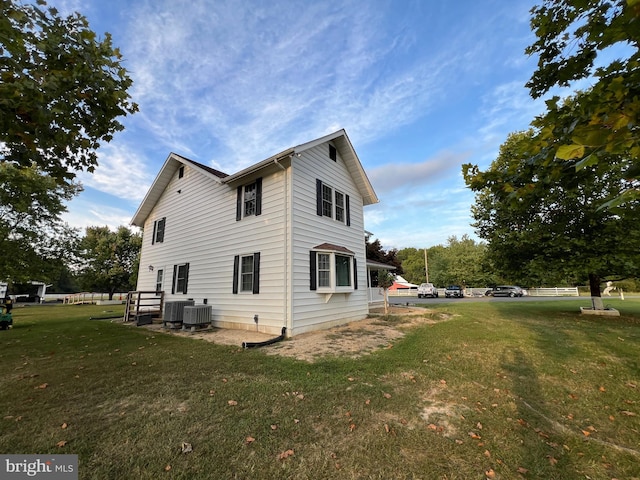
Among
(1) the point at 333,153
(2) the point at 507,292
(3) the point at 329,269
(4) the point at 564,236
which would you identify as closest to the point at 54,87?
(3) the point at 329,269

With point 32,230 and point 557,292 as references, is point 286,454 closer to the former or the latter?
point 32,230

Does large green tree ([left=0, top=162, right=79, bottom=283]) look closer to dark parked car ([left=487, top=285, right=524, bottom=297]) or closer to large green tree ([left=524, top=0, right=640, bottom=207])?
large green tree ([left=524, top=0, right=640, bottom=207])

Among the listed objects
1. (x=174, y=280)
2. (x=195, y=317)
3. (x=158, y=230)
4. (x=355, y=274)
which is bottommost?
(x=195, y=317)

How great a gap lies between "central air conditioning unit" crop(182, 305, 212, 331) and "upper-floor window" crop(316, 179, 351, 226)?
579 centimetres

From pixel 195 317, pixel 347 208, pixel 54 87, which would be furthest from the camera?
pixel 347 208

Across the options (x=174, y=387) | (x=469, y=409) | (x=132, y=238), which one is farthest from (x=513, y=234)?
(x=132, y=238)

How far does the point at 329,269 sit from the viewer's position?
32.5 ft

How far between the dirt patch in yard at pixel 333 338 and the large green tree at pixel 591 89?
217 inches

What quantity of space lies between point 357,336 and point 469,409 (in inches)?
193

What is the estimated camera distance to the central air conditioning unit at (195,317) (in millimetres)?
9642

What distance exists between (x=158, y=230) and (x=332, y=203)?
33.7 feet

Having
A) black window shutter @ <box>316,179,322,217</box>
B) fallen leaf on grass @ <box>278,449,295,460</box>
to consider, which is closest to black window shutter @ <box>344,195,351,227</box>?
black window shutter @ <box>316,179,322,217</box>

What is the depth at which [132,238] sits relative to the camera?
35.2 m

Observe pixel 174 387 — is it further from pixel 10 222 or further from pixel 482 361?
pixel 10 222
